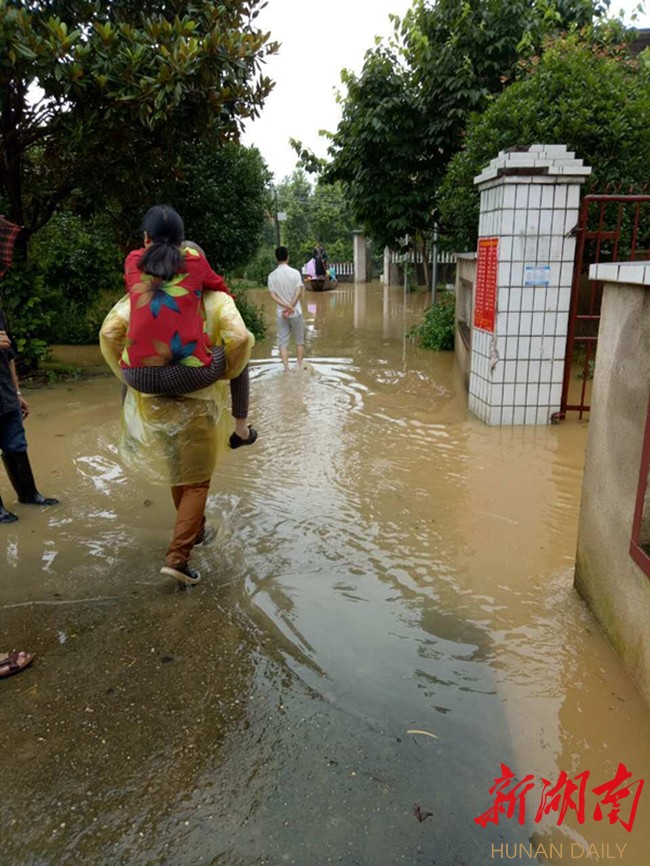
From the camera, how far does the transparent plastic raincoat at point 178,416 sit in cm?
309

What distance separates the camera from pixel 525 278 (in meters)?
5.43

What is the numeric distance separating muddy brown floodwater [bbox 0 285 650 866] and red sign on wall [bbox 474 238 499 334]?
1.48m

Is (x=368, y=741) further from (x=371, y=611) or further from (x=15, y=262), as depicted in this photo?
(x=15, y=262)

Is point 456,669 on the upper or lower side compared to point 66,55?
lower

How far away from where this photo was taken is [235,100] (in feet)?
22.5

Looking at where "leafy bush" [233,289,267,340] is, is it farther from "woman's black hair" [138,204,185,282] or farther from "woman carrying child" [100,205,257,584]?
"woman's black hair" [138,204,185,282]

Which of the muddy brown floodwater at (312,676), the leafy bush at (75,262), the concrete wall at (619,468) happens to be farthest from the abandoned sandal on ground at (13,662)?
the leafy bush at (75,262)

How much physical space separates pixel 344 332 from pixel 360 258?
1850 centimetres

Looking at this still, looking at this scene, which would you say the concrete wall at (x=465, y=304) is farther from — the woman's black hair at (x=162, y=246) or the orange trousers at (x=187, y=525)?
the woman's black hair at (x=162, y=246)

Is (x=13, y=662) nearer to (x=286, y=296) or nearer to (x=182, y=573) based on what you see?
(x=182, y=573)

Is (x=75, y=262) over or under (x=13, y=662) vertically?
over

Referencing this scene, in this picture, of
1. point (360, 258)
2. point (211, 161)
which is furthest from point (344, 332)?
point (360, 258)

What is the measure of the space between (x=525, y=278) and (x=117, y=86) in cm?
419

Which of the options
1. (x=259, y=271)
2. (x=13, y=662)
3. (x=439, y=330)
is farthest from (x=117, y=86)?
(x=259, y=271)
